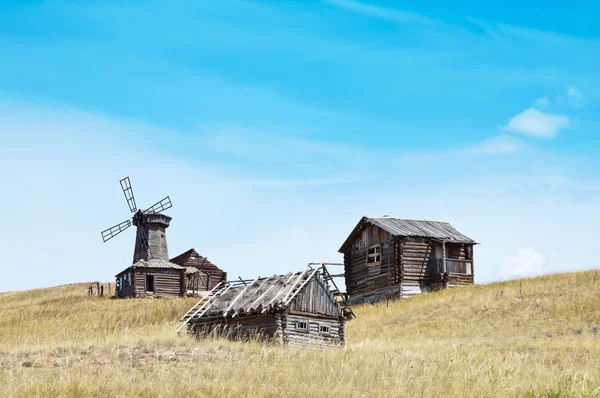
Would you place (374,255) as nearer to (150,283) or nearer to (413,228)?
(413,228)

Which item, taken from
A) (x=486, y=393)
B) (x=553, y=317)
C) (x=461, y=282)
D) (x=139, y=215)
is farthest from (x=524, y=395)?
(x=139, y=215)

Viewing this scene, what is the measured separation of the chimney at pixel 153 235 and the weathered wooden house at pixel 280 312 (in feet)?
112

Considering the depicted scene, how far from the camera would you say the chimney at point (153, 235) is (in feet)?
207

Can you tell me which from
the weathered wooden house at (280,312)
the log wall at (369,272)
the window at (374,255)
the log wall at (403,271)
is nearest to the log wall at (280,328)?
the weathered wooden house at (280,312)

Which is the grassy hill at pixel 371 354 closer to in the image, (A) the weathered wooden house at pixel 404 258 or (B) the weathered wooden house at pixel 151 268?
(A) the weathered wooden house at pixel 404 258

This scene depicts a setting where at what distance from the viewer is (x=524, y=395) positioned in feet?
35.0

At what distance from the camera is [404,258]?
46594 millimetres

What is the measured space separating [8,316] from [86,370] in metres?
40.6

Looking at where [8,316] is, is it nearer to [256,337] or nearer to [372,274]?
[372,274]

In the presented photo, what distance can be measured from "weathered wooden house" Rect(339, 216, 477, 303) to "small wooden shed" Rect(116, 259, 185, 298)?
18.0 m

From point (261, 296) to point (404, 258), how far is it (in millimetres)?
20875

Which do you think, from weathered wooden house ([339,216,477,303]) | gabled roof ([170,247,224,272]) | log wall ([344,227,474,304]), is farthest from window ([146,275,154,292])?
log wall ([344,227,474,304])

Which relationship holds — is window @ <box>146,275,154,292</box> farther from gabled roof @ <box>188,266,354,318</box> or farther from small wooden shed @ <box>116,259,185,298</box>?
gabled roof @ <box>188,266,354,318</box>

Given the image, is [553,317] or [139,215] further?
[139,215]
